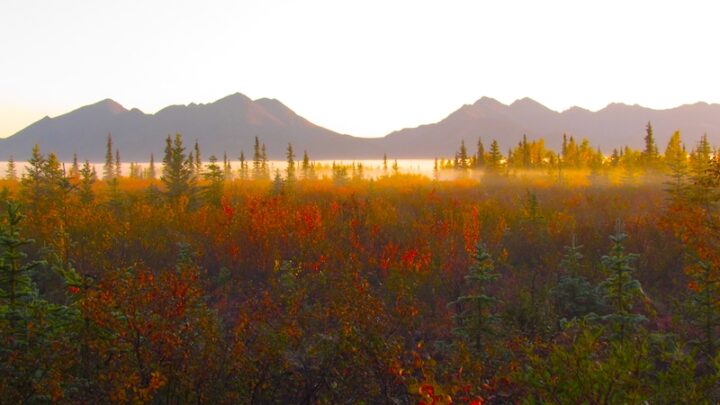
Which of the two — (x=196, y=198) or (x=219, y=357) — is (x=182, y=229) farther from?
(x=219, y=357)

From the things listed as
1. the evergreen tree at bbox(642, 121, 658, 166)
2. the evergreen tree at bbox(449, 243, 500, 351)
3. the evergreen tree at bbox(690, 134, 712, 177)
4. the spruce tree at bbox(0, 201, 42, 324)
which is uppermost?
the evergreen tree at bbox(642, 121, 658, 166)

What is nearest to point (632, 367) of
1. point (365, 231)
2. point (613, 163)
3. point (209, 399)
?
point (209, 399)

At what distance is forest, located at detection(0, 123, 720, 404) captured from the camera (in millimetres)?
3994

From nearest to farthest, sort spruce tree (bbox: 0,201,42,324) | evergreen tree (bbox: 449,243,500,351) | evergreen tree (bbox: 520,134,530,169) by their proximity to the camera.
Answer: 1. spruce tree (bbox: 0,201,42,324)
2. evergreen tree (bbox: 449,243,500,351)
3. evergreen tree (bbox: 520,134,530,169)

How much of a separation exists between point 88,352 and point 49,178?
543 inches

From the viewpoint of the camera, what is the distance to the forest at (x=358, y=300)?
13.1ft

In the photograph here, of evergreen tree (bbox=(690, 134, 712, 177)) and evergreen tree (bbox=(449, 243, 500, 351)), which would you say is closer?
evergreen tree (bbox=(449, 243, 500, 351))

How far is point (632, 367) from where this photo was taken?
124 inches

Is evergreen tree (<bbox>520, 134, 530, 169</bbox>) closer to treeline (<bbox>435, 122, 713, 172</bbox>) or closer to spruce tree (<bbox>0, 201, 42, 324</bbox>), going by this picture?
treeline (<bbox>435, 122, 713, 172</bbox>)

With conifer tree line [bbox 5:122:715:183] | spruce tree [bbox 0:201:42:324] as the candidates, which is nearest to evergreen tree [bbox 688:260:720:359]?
spruce tree [bbox 0:201:42:324]

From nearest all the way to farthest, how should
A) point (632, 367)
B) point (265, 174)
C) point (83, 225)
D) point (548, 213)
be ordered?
point (632, 367), point (83, 225), point (548, 213), point (265, 174)

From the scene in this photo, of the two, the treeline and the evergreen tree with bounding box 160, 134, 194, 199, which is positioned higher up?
the treeline

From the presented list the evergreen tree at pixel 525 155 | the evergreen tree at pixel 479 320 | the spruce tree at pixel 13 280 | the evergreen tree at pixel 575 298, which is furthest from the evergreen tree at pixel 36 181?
the evergreen tree at pixel 525 155

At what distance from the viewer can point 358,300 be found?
17.7ft
